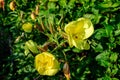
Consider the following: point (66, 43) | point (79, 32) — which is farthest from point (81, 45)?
point (66, 43)

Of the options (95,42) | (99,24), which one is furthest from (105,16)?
(95,42)


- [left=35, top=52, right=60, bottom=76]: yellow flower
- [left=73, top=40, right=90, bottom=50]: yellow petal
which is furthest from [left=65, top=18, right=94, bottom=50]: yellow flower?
[left=35, top=52, right=60, bottom=76]: yellow flower

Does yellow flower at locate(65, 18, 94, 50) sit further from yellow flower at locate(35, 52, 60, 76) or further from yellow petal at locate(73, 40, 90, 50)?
yellow flower at locate(35, 52, 60, 76)

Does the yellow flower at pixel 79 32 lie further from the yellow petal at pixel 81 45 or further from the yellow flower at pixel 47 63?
the yellow flower at pixel 47 63

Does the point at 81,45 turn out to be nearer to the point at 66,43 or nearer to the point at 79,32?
the point at 79,32

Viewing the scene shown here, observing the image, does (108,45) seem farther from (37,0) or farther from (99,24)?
(37,0)

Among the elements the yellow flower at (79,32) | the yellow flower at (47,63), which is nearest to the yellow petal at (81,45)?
the yellow flower at (79,32)
